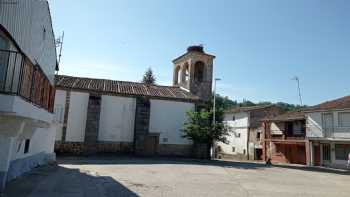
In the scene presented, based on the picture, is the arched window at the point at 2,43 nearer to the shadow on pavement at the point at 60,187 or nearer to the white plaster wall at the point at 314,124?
the shadow on pavement at the point at 60,187

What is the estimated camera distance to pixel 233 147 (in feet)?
151

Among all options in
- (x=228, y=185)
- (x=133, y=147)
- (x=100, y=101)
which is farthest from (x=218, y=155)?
(x=228, y=185)

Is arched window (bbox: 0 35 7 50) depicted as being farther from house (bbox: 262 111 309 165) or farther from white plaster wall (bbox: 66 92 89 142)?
house (bbox: 262 111 309 165)

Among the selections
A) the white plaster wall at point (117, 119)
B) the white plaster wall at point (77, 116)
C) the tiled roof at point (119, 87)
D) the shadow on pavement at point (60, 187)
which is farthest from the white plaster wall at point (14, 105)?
the white plaster wall at point (117, 119)

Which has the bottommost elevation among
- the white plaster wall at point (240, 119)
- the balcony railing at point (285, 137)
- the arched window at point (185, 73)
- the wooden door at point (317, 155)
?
the wooden door at point (317, 155)

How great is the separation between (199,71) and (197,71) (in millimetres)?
279

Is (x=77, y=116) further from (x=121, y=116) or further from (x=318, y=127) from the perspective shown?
(x=318, y=127)

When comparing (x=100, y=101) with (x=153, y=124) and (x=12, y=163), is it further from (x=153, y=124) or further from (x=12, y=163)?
(x=12, y=163)

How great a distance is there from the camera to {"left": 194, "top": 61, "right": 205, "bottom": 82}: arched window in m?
36.4

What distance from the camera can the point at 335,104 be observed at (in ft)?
95.8

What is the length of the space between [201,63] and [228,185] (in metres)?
24.4

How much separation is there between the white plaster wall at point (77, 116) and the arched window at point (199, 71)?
13231mm

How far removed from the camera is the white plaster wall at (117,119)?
98.4 feet

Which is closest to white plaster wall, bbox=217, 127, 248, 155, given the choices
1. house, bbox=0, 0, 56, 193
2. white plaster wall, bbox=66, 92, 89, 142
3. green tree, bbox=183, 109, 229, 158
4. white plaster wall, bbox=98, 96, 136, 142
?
green tree, bbox=183, 109, 229, 158
